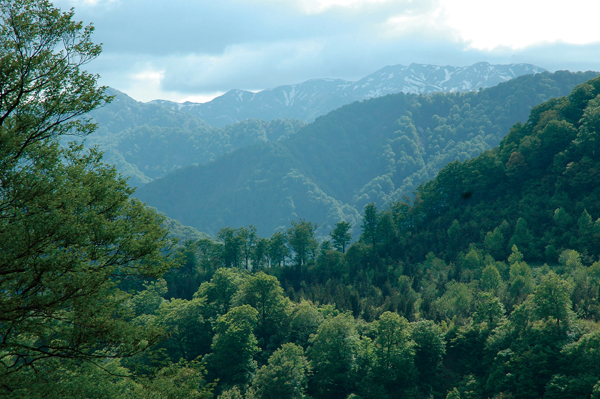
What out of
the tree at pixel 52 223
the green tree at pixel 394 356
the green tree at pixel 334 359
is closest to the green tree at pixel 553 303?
the green tree at pixel 394 356

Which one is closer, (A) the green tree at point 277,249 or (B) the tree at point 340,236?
(A) the green tree at point 277,249

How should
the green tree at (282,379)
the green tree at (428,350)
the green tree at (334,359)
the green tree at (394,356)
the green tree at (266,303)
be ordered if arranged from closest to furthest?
the green tree at (282,379), the green tree at (394,356), the green tree at (334,359), the green tree at (428,350), the green tree at (266,303)

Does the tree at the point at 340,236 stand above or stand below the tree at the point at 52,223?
below

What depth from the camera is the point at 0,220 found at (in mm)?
11227

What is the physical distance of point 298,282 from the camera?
7631cm

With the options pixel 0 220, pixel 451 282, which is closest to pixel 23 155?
pixel 0 220

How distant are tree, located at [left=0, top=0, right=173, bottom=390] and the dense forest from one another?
57mm

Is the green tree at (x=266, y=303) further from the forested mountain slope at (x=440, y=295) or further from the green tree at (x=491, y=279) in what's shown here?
the green tree at (x=491, y=279)

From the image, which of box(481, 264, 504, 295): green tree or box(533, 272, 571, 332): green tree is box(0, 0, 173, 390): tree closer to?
box(533, 272, 571, 332): green tree

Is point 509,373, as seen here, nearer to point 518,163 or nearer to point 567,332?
point 567,332

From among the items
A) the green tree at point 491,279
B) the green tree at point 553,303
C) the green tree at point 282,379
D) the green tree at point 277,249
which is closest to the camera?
the green tree at point 553,303

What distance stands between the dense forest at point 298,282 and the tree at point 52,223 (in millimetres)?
57

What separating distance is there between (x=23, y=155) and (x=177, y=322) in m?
42.1

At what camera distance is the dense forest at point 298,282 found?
11.7m
